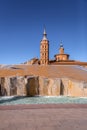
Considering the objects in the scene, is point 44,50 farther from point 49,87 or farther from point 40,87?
point 49,87

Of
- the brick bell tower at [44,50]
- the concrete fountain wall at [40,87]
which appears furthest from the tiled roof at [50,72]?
the brick bell tower at [44,50]

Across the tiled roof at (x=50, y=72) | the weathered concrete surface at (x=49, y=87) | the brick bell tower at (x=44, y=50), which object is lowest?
the weathered concrete surface at (x=49, y=87)

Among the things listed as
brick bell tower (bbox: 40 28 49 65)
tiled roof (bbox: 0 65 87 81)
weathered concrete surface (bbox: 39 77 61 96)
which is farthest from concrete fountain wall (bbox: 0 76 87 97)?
brick bell tower (bbox: 40 28 49 65)

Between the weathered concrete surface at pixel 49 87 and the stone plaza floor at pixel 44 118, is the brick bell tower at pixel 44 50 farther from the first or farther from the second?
the stone plaza floor at pixel 44 118

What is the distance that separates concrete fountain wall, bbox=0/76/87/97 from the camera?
10000 mm

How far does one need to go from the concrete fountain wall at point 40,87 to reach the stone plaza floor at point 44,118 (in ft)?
12.2

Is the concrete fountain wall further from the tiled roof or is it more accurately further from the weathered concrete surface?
the tiled roof

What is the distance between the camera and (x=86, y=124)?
454 cm

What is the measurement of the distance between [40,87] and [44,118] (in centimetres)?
534

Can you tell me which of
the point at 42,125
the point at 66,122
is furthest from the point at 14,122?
the point at 66,122

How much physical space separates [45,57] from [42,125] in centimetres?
3419

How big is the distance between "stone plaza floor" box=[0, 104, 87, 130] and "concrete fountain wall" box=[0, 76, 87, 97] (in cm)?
372

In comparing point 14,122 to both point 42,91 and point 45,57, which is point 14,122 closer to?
point 42,91

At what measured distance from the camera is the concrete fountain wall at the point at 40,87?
394 inches
